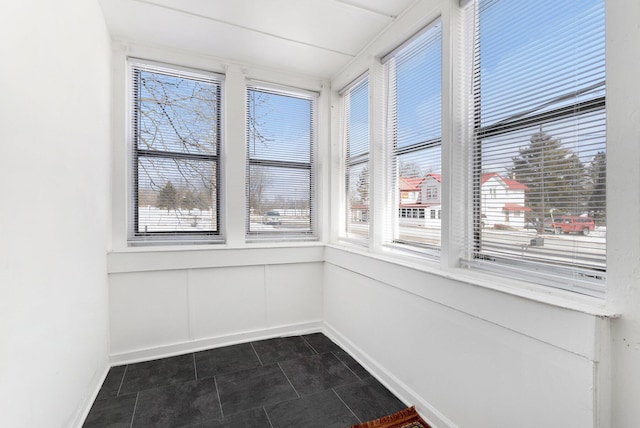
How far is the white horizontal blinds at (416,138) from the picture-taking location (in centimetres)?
212

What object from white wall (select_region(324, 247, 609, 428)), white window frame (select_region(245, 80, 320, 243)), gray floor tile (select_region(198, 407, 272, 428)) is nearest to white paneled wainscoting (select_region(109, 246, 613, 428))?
white wall (select_region(324, 247, 609, 428))

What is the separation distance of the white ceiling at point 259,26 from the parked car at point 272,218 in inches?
58.9

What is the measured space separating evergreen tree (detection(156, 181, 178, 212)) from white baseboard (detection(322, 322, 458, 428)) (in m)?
1.99

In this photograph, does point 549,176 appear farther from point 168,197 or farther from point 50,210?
point 168,197

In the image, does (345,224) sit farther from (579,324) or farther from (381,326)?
(579,324)

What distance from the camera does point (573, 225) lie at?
1372 millimetres

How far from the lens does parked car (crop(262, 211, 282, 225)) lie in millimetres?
3285

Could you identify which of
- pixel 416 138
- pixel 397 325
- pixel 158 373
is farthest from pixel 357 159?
pixel 158 373

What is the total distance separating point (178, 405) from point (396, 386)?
148 centimetres

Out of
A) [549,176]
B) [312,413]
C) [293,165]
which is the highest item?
[293,165]

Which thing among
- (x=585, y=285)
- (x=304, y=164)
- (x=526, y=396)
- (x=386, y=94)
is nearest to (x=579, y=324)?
(x=585, y=285)

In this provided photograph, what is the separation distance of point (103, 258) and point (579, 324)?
297 cm

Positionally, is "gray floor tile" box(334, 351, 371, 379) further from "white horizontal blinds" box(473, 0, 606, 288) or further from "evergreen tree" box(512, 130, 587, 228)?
"evergreen tree" box(512, 130, 587, 228)

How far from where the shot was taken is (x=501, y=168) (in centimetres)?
168
